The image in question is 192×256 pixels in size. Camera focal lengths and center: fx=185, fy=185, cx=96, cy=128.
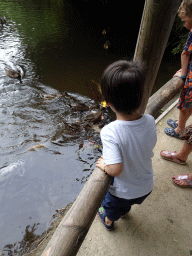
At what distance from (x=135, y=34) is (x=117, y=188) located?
11881 millimetres

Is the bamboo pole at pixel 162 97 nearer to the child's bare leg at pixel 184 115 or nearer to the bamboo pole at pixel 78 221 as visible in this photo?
the child's bare leg at pixel 184 115

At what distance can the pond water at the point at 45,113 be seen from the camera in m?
3.26

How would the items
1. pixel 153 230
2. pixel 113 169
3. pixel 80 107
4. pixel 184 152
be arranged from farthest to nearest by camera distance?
pixel 80 107, pixel 184 152, pixel 153 230, pixel 113 169

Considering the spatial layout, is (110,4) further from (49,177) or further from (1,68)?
(49,177)

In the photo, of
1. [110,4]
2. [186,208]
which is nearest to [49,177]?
[186,208]

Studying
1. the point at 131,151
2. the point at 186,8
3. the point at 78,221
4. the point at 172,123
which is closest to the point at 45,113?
the point at 172,123

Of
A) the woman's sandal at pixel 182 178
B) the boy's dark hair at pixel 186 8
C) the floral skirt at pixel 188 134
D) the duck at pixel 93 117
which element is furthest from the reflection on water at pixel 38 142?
the boy's dark hair at pixel 186 8

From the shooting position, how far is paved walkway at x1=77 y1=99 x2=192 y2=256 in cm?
190

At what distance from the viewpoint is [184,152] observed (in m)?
2.58

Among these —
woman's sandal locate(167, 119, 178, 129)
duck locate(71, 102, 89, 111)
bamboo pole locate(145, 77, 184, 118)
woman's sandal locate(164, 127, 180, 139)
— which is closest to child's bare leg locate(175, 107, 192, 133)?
woman's sandal locate(164, 127, 180, 139)

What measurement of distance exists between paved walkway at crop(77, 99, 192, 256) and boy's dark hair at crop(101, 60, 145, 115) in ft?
4.96

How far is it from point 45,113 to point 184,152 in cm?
404

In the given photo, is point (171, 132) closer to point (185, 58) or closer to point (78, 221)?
point (185, 58)

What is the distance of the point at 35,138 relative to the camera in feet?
15.2
